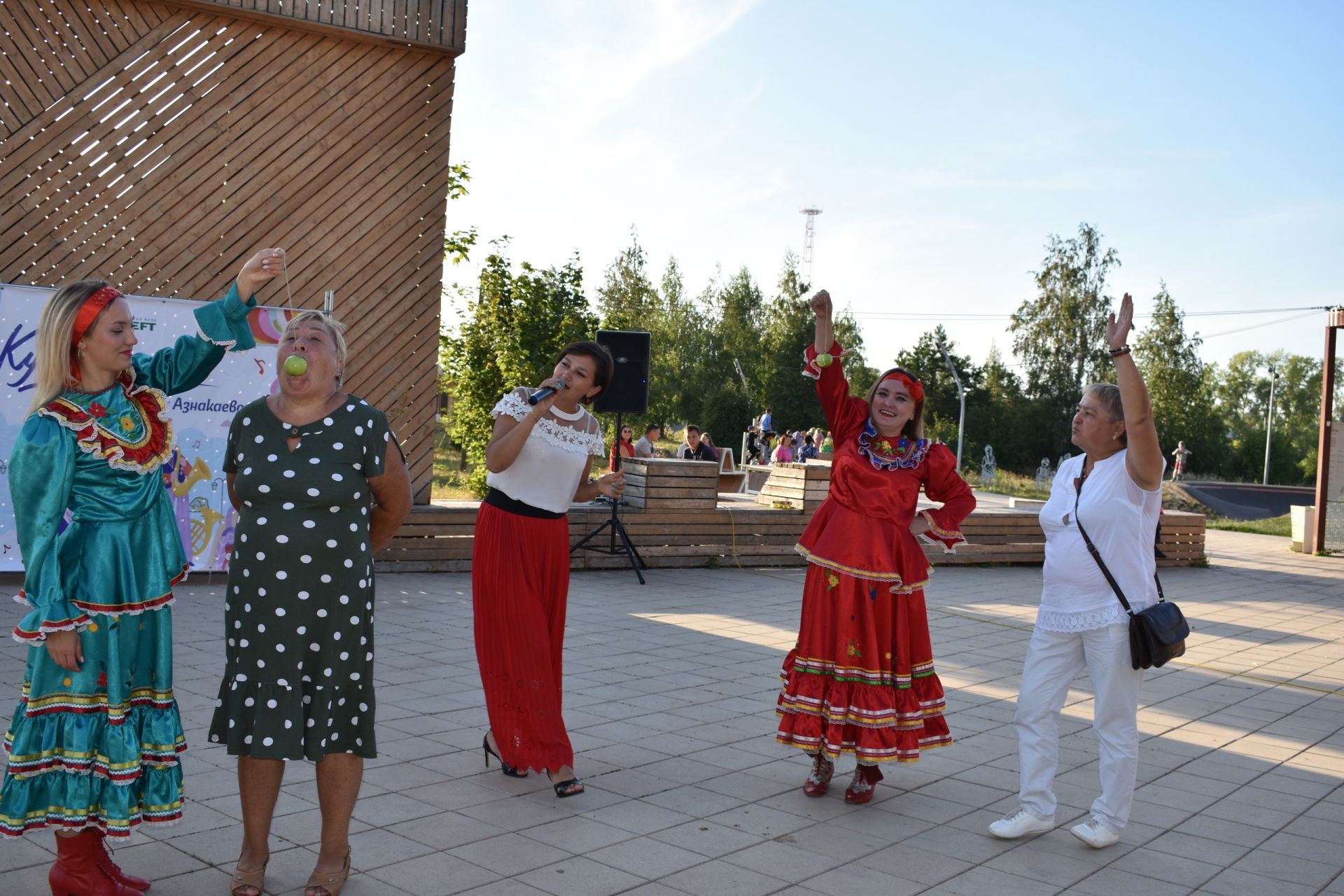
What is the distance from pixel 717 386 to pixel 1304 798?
53.1 m

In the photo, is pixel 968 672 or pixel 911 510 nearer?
pixel 911 510

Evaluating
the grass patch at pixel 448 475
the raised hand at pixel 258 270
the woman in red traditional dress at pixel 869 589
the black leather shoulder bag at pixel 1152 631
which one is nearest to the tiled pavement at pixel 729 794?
the woman in red traditional dress at pixel 869 589

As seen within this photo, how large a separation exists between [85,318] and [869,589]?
288 centimetres

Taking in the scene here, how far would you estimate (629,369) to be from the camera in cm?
1032

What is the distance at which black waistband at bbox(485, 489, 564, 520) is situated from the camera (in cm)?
445

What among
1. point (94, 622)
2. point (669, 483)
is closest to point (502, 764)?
point (94, 622)

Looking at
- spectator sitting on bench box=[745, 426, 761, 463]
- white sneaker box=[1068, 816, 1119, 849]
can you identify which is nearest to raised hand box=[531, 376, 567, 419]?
white sneaker box=[1068, 816, 1119, 849]

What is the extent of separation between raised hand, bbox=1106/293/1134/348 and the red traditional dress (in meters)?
0.87

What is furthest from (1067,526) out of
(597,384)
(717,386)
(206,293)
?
(717,386)

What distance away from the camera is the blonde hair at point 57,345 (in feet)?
10.1

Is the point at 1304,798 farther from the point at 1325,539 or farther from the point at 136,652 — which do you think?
the point at 1325,539

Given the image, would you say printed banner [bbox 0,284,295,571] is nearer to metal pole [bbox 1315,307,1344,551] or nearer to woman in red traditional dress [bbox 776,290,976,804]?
woman in red traditional dress [bbox 776,290,976,804]

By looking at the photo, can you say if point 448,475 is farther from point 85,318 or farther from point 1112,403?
point 85,318

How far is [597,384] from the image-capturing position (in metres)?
4.56
